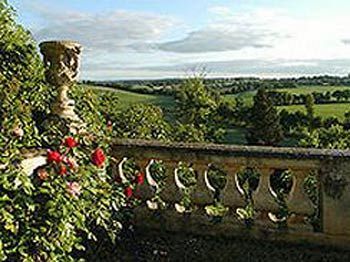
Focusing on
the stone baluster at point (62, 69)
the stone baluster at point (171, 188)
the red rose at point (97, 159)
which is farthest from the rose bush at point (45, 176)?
the stone baluster at point (171, 188)

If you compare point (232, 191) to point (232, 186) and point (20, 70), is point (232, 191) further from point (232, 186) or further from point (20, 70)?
point (20, 70)

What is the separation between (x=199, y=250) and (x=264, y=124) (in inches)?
761

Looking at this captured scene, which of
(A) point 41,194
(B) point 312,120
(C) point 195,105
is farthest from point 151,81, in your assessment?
(A) point 41,194

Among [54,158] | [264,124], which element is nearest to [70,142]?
[54,158]

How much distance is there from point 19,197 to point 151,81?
1900 cm

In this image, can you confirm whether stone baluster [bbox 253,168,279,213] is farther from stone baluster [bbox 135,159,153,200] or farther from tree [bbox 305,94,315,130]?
tree [bbox 305,94,315,130]

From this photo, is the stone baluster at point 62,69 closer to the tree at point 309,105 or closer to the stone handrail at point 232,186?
the stone handrail at point 232,186

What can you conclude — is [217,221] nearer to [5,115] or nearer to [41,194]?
[41,194]

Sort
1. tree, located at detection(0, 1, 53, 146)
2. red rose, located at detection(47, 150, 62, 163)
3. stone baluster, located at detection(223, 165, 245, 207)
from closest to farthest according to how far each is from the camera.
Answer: red rose, located at detection(47, 150, 62, 163) < stone baluster, located at detection(223, 165, 245, 207) < tree, located at detection(0, 1, 53, 146)

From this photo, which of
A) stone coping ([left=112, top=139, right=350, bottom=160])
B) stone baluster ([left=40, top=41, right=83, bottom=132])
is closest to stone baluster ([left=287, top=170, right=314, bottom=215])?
stone coping ([left=112, top=139, right=350, bottom=160])

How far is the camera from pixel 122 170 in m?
6.38

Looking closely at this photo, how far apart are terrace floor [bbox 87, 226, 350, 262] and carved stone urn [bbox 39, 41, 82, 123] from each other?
130cm

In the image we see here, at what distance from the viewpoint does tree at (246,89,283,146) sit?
80.1ft

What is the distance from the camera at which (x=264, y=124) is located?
2483 cm
